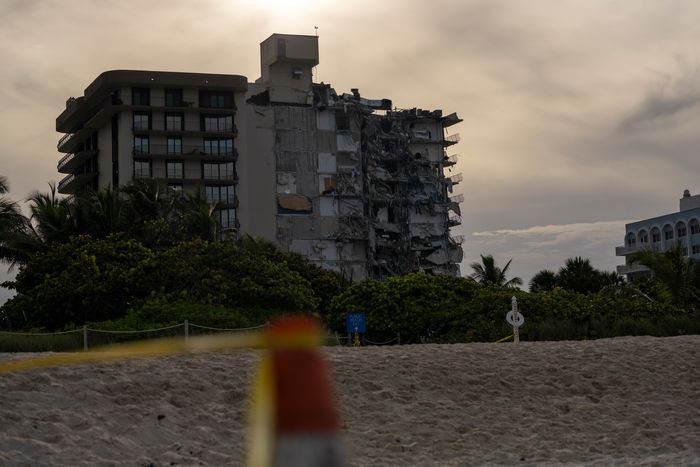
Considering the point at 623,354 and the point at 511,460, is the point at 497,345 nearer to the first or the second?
the point at 623,354

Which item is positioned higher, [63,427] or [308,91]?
[308,91]

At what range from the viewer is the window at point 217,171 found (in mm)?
92500

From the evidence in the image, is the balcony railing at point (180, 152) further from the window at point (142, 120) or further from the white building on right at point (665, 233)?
the white building on right at point (665, 233)

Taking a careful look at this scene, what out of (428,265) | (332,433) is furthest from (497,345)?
(428,265)

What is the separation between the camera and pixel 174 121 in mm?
91938

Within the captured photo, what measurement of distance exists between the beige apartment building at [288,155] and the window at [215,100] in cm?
12

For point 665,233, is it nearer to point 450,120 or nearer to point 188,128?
point 450,120

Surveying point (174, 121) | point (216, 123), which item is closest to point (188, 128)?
point (174, 121)

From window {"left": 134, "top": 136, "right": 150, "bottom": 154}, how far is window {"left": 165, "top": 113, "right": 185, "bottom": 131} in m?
2.40

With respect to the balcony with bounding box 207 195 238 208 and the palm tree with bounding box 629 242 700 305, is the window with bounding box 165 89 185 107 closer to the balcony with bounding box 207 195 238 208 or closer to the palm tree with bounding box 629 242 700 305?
the balcony with bounding box 207 195 238 208

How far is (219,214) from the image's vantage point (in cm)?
9169

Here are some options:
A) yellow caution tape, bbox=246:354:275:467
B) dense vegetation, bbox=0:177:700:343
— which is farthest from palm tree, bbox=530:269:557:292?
yellow caution tape, bbox=246:354:275:467

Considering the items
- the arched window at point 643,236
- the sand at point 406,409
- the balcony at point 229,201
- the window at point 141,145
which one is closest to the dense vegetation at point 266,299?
the sand at point 406,409

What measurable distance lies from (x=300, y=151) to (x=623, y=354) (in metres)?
80.1
